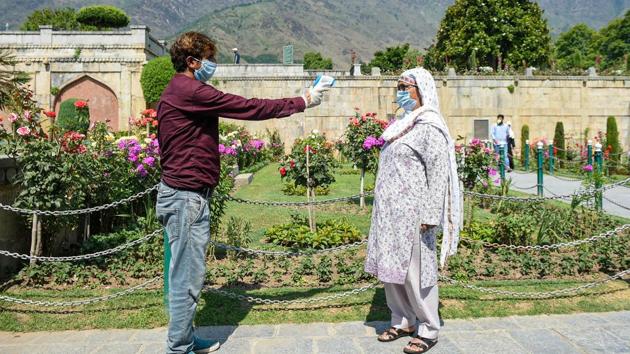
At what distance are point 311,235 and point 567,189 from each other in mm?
7569

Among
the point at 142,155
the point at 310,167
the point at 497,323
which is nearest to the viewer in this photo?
the point at 497,323

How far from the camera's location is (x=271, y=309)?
181 inches

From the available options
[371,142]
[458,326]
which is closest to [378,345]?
[458,326]

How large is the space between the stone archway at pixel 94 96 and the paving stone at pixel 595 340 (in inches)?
868

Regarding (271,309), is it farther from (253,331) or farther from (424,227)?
(424,227)

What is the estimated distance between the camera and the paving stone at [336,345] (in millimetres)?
3705

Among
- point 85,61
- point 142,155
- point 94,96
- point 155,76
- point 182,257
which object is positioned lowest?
point 182,257

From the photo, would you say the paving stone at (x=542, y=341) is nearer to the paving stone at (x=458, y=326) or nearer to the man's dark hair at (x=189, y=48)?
the paving stone at (x=458, y=326)

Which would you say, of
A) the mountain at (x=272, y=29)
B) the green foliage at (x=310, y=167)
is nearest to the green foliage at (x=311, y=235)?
the green foliage at (x=310, y=167)

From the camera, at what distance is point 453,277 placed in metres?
5.41

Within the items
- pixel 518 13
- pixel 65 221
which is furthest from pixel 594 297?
pixel 518 13

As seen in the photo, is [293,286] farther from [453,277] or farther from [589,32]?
[589,32]

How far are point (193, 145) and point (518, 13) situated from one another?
35101 mm

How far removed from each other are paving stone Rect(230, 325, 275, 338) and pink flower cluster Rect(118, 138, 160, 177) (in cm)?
277
